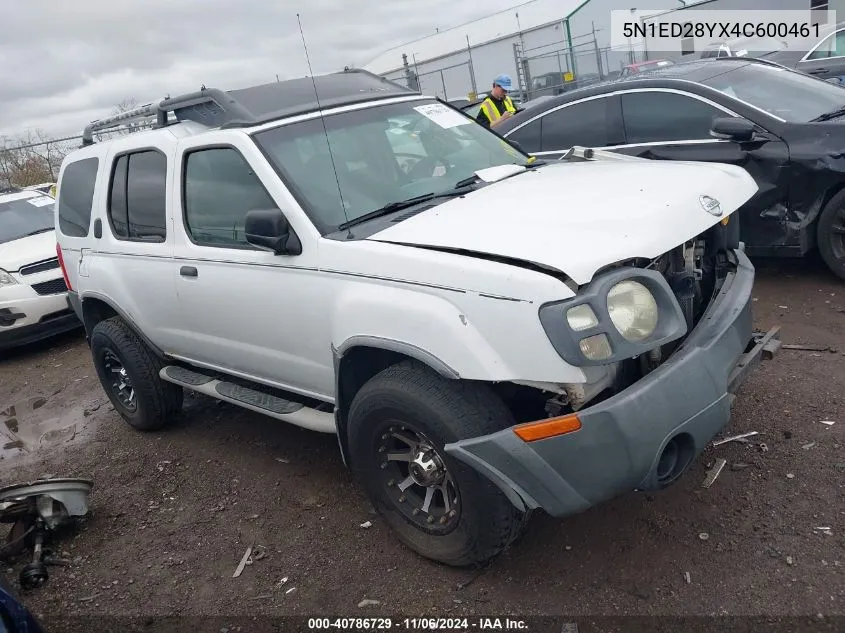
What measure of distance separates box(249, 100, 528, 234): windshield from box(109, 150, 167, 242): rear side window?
968mm

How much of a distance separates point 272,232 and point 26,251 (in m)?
5.95

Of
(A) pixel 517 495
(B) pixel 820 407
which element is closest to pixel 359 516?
(A) pixel 517 495

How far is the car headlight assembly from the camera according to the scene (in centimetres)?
247

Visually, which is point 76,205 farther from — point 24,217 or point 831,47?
point 831,47

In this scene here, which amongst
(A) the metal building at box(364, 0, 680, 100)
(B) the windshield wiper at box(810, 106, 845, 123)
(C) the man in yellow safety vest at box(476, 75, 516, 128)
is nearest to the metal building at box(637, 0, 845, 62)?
(A) the metal building at box(364, 0, 680, 100)

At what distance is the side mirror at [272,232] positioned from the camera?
10.5 feet

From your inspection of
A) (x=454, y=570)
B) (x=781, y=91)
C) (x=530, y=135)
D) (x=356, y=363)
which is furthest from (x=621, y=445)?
(x=530, y=135)

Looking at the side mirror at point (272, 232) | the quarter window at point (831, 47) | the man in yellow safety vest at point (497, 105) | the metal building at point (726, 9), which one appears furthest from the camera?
the metal building at point (726, 9)

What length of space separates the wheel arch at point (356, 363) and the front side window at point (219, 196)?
32.6 inches

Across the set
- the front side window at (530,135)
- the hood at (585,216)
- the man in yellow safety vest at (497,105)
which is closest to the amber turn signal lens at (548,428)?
the hood at (585,216)

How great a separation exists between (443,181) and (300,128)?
0.76 m

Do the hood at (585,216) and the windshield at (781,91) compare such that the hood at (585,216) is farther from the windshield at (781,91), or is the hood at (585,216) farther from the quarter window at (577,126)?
the quarter window at (577,126)

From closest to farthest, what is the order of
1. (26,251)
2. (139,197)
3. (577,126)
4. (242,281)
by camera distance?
(242,281)
(139,197)
(577,126)
(26,251)

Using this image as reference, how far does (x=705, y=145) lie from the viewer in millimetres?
5664
